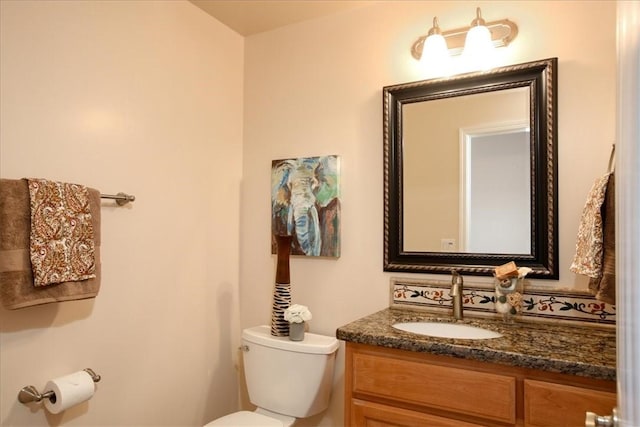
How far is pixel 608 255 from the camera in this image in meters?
1.21

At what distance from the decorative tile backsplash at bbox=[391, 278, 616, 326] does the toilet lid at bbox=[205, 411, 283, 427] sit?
73 centimetres

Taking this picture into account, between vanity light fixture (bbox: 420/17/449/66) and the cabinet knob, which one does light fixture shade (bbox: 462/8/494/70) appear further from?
the cabinet knob

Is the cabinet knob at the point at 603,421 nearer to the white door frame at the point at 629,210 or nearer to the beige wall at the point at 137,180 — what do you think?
the white door frame at the point at 629,210

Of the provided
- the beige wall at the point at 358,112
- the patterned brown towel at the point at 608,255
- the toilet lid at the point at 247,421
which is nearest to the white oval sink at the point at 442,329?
the beige wall at the point at 358,112

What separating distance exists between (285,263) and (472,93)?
1.12 metres

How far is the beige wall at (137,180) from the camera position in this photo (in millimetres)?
1354

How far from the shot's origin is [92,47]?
5.08 feet

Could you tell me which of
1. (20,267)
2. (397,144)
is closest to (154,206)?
(20,267)

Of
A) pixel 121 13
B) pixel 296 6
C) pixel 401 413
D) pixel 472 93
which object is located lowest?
pixel 401 413

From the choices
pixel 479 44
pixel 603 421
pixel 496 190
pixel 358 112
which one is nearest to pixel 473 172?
pixel 496 190

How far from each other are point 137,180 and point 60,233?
0.46m

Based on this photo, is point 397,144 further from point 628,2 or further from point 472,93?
point 628,2

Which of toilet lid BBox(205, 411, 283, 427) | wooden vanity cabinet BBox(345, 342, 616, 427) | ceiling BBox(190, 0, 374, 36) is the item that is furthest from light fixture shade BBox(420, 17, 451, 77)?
toilet lid BBox(205, 411, 283, 427)

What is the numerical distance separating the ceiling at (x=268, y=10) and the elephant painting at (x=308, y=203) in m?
0.74
